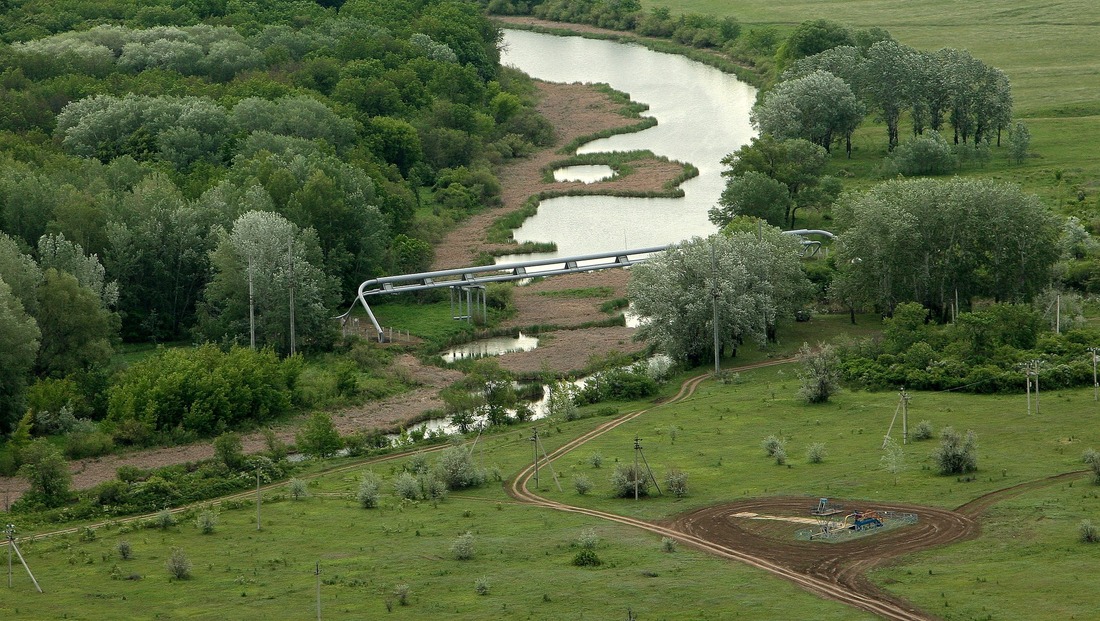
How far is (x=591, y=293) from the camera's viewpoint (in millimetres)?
93562

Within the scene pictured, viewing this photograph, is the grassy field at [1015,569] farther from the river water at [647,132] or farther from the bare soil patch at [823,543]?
the river water at [647,132]

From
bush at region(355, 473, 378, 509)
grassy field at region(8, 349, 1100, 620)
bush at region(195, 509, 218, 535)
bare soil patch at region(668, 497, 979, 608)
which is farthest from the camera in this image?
bush at region(355, 473, 378, 509)

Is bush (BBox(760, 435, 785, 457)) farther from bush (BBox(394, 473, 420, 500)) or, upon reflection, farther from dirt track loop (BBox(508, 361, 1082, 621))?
bush (BBox(394, 473, 420, 500))

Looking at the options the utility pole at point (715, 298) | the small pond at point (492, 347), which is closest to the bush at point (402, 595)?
the utility pole at point (715, 298)

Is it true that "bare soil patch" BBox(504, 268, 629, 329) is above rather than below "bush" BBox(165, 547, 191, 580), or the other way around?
below

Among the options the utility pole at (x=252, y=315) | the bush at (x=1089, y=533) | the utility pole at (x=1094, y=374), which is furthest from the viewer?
the utility pole at (x=252, y=315)

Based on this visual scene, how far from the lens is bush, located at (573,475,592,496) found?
58219mm

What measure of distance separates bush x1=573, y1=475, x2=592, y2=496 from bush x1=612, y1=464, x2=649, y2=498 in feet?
3.11

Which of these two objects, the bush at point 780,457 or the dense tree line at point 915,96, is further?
the dense tree line at point 915,96

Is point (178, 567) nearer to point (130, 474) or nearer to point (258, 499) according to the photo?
point (258, 499)

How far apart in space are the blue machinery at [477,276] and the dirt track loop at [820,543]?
111 feet

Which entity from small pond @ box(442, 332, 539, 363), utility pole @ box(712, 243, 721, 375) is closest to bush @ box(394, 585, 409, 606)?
utility pole @ box(712, 243, 721, 375)

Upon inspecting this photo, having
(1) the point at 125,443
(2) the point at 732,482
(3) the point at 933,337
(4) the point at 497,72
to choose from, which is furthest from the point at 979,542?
(4) the point at 497,72

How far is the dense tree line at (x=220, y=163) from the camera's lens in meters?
81.1
